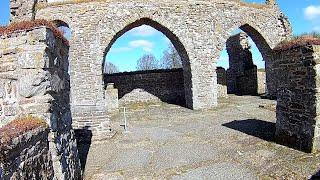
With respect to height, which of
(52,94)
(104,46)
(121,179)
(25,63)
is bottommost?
(121,179)

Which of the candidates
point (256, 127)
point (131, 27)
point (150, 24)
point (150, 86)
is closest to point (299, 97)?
point (256, 127)

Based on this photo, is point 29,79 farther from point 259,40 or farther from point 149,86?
point 259,40

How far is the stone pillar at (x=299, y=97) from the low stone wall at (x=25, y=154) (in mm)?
4738

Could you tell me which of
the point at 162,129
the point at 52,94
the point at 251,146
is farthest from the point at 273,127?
the point at 52,94

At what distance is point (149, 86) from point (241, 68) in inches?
269

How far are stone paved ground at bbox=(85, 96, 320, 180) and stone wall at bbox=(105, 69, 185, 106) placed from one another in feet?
24.7

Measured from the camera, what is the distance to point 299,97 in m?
6.62

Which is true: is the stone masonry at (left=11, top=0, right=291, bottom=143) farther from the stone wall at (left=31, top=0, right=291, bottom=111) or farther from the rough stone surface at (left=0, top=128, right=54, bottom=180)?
the rough stone surface at (left=0, top=128, right=54, bottom=180)

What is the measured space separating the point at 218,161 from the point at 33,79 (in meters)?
3.65

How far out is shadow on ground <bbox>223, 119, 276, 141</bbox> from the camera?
7.88m

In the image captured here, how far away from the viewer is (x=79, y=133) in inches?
338

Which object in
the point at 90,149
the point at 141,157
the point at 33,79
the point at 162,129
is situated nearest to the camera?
the point at 33,79

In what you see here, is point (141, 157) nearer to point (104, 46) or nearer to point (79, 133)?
point (79, 133)

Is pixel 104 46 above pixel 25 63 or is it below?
above
